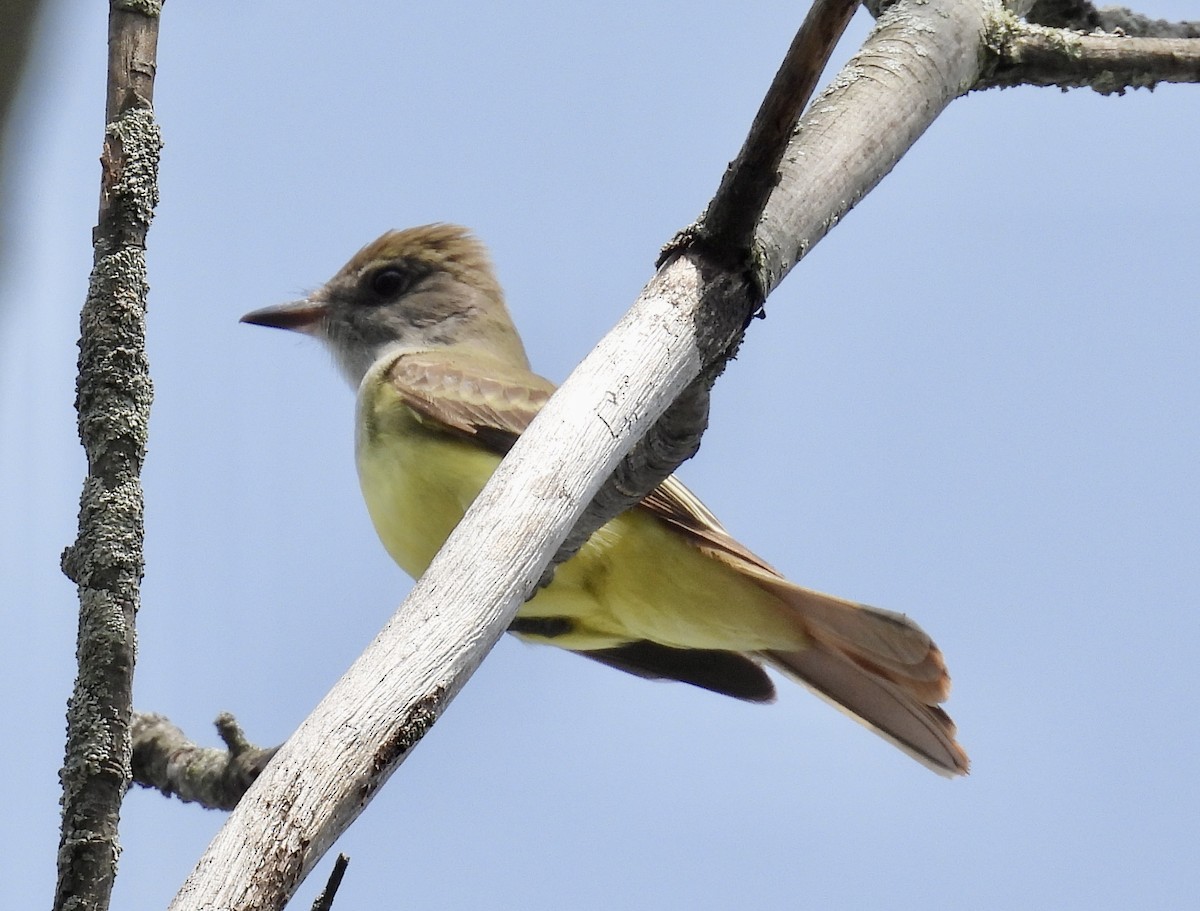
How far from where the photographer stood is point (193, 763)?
4.36 metres

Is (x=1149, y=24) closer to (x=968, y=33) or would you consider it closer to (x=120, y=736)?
(x=968, y=33)

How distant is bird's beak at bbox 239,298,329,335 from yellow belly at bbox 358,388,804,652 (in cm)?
138

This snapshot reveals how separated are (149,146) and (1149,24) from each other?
11.4ft

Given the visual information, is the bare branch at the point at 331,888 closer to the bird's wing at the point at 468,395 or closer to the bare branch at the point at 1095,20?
the bird's wing at the point at 468,395

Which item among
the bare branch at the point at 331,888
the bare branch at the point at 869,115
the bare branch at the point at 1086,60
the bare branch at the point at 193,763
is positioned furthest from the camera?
the bare branch at the point at 193,763

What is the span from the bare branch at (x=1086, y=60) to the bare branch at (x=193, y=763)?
9.18ft

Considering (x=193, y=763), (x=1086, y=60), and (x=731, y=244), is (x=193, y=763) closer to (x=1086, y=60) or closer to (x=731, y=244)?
(x=731, y=244)

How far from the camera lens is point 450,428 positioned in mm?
5203

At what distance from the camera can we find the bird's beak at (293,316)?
655cm

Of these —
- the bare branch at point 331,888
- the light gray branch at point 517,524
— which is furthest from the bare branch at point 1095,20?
the bare branch at point 331,888

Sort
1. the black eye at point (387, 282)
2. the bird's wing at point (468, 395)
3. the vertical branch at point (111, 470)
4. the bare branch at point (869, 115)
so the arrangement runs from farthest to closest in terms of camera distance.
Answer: the black eye at point (387, 282) → the bird's wing at point (468, 395) → the bare branch at point (869, 115) → the vertical branch at point (111, 470)

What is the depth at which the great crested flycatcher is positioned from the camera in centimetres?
506

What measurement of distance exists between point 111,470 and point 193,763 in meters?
1.93

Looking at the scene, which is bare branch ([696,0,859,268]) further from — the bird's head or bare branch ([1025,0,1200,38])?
the bird's head
